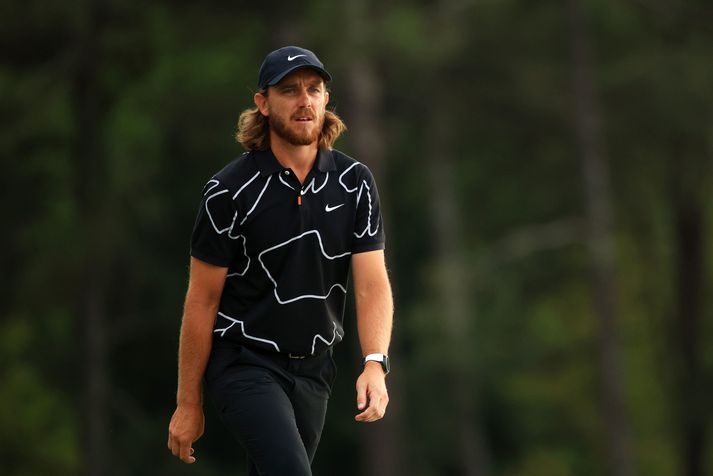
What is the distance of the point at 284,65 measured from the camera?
5.06 m

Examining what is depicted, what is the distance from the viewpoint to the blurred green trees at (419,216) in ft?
65.2

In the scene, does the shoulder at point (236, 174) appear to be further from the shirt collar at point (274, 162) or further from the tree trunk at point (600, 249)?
the tree trunk at point (600, 249)

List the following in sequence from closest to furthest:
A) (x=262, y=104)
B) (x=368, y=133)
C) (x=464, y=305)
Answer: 1. (x=262, y=104)
2. (x=368, y=133)
3. (x=464, y=305)

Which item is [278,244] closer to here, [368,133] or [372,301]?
[372,301]

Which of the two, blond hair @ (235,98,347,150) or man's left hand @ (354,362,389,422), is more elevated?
blond hair @ (235,98,347,150)


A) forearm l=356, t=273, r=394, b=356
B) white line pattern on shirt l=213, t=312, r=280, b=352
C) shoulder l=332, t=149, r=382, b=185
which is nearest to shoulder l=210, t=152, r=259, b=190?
shoulder l=332, t=149, r=382, b=185

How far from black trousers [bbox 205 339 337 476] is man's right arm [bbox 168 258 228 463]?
6cm

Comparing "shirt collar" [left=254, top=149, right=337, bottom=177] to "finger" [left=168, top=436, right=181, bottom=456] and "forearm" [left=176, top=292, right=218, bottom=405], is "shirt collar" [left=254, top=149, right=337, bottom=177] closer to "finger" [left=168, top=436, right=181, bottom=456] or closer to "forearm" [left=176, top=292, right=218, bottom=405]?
"forearm" [left=176, top=292, right=218, bottom=405]

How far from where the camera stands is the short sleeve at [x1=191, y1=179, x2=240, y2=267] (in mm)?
5023

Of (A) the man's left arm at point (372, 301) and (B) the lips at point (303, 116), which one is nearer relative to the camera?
(B) the lips at point (303, 116)

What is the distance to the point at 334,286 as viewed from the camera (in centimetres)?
526

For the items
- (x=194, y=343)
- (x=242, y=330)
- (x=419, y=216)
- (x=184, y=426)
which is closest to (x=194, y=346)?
(x=194, y=343)

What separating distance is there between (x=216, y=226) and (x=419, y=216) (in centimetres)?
2777

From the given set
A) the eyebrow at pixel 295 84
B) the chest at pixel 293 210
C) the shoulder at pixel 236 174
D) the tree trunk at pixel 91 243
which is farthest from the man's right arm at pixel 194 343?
the tree trunk at pixel 91 243
